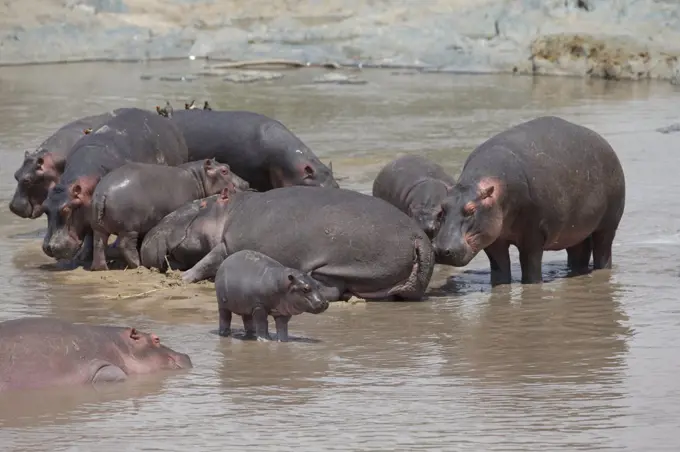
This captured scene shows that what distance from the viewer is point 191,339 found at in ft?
24.6

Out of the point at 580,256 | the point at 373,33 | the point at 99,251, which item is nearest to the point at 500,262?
the point at 580,256

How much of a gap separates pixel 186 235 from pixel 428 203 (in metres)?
1.66

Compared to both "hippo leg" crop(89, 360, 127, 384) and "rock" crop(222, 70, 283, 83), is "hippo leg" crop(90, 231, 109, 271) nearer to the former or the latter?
"hippo leg" crop(89, 360, 127, 384)

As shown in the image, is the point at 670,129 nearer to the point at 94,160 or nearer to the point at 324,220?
the point at 94,160

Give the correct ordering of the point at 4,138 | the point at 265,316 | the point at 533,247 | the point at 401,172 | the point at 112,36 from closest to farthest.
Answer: the point at 265,316 < the point at 533,247 < the point at 401,172 < the point at 4,138 < the point at 112,36

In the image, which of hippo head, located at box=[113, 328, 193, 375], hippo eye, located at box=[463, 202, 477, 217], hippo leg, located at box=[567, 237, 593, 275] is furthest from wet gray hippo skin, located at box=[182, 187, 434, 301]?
hippo head, located at box=[113, 328, 193, 375]

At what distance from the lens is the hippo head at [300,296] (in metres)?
7.43

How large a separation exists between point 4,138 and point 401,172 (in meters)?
6.78

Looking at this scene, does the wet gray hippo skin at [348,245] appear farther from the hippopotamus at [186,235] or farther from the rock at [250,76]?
the rock at [250,76]

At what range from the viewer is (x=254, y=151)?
11.3 m

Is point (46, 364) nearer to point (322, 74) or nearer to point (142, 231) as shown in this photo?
point (142, 231)

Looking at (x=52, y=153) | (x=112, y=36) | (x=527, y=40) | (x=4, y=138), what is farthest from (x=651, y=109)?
(x=112, y=36)

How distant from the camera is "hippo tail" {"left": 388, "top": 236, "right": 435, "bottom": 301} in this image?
859cm

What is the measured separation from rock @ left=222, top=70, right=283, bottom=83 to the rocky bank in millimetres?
2053
